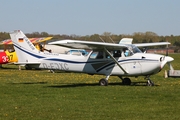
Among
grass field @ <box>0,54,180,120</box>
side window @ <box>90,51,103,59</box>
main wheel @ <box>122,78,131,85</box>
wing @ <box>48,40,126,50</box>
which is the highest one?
wing @ <box>48,40,126,50</box>

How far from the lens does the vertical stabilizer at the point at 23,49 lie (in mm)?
20375

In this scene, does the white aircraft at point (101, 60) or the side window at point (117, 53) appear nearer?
the white aircraft at point (101, 60)

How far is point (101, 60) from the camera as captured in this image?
760 inches

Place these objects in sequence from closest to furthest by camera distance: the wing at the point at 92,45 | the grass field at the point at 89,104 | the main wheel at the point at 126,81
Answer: the grass field at the point at 89,104, the wing at the point at 92,45, the main wheel at the point at 126,81

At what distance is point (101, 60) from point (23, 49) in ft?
12.4

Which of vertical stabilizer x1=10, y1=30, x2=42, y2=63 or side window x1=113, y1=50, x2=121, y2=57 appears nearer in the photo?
side window x1=113, y1=50, x2=121, y2=57

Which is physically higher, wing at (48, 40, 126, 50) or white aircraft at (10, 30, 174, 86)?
wing at (48, 40, 126, 50)

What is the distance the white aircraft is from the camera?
18.1m

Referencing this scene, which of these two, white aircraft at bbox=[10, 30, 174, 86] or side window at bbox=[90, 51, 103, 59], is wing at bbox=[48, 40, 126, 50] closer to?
white aircraft at bbox=[10, 30, 174, 86]

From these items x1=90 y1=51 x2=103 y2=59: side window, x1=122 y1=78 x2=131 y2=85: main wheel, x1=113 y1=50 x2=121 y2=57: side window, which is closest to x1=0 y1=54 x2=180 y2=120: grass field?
x1=113 y1=50 x2=121 y2=57: side window

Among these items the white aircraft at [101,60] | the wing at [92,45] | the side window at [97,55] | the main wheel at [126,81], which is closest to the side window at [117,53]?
the white aircraft at [101,60]

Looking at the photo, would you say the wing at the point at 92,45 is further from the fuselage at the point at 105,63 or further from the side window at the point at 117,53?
the fuselage at the point at 105,63

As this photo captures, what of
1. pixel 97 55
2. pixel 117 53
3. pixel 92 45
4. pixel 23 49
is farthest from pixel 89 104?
pixel 23 49

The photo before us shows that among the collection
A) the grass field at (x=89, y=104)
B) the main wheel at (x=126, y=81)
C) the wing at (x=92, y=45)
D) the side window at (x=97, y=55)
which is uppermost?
the wing at (x=92, y=45)
